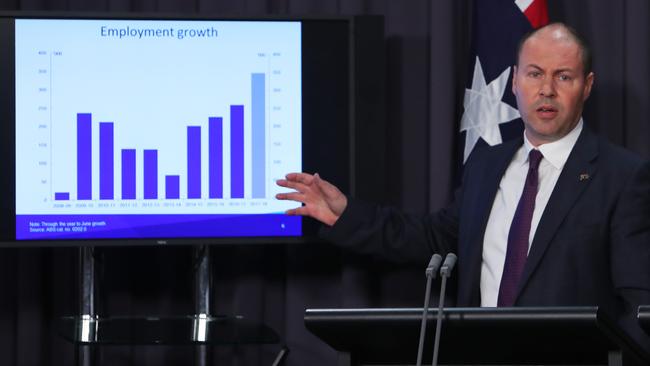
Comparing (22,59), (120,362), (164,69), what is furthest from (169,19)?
(120,362)

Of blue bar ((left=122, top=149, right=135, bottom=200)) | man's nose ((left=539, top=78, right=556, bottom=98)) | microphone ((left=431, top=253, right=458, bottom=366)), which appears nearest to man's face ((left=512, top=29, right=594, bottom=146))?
man's nose ((left=539, top=78, right=556, bottom=98))

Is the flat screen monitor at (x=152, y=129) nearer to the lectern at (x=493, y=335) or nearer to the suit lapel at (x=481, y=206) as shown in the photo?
the suit lapel at (x=481, y=206)

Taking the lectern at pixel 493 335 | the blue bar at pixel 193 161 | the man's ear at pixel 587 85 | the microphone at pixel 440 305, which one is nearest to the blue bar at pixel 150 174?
the blue bar at pixel 193 161

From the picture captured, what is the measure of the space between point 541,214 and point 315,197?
29.9 inches

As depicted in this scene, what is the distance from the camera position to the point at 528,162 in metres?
3.77

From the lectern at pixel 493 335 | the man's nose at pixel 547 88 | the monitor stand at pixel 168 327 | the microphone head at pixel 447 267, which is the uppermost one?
the man's nose at pixel 547 88

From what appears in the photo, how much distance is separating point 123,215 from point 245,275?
56cm

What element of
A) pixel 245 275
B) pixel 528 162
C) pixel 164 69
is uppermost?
pixel 164 69

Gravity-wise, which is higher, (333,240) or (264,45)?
(264,45)

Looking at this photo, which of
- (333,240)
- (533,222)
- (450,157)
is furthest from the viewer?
(450,157)

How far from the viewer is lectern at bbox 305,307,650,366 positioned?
7.19 ft

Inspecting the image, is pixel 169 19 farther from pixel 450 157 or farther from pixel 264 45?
pixel 450 157

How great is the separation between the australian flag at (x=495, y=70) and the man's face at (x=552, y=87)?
29 centimetres

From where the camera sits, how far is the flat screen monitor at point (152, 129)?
4.03 metres
